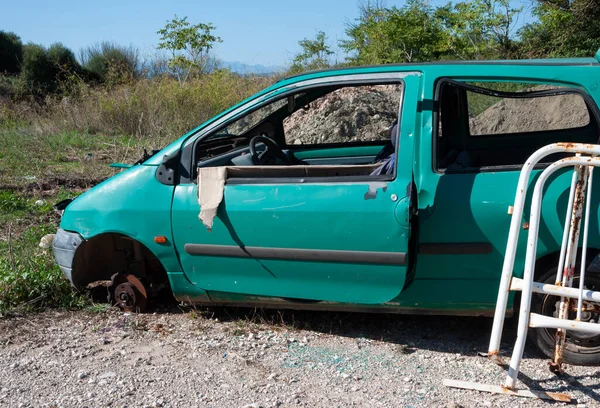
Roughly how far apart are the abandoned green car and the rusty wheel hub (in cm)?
1

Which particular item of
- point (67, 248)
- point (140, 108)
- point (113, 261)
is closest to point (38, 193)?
point (113, 261)

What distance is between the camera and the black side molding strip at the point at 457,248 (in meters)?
3.67

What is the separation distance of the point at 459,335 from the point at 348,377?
1030 millimetres

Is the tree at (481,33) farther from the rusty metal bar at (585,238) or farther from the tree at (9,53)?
the tree at (9,53)

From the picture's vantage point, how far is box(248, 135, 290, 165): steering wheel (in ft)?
14.9

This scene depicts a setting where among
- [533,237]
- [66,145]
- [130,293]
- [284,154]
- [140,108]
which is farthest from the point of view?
[140,108]

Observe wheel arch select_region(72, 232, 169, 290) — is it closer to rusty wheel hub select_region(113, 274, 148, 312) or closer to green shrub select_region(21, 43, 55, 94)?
rusty wheel hub select_region(113, 274, 148, 312)

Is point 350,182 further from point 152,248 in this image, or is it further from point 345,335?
point 152,248

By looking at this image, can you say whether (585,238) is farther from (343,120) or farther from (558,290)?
(343,120)

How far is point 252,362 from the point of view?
391cm

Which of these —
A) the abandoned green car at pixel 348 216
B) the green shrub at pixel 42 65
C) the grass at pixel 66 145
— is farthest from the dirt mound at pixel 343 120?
the green shrub at pixel 42 65

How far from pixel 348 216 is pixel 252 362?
111cm

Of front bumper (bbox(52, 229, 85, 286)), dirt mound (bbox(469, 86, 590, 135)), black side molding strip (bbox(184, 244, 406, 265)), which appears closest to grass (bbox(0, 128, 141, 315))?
front bumper (bbox(52, 229, 85, 286))

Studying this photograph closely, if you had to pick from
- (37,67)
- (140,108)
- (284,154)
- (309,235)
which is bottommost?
(309,235)
